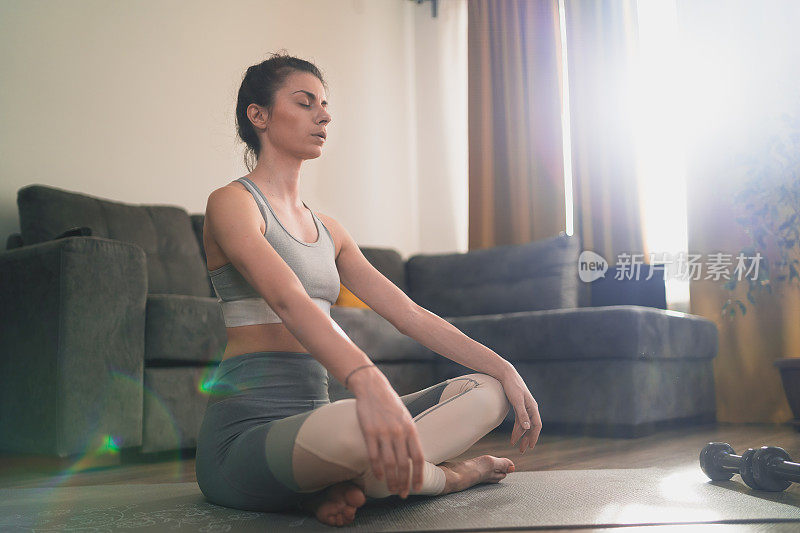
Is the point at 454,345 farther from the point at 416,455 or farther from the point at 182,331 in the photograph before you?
the point at 182,331

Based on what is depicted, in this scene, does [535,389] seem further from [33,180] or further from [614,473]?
[33,180]

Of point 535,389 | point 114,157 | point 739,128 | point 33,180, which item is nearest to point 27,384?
point 33,180

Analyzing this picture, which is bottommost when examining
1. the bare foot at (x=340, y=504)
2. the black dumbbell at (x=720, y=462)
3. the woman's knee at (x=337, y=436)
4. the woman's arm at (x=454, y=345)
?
the black dumbbell at (x=720, y=462)

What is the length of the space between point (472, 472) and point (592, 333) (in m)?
1.40

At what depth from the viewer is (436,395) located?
131cm

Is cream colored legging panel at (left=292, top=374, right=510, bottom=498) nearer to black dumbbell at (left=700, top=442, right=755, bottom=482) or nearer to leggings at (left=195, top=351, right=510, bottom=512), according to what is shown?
leggings at (left=195, top=351, right=510, bottom=512)

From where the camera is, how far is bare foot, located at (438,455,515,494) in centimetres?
134

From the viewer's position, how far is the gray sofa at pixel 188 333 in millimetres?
1991

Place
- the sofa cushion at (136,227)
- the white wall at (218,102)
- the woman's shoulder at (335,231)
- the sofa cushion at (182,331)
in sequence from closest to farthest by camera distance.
→ the woman's shoulder at (335,231) < the sofa cushion at (182,331) < the sofa cushion at (136,227) < the white wall at (218,102)

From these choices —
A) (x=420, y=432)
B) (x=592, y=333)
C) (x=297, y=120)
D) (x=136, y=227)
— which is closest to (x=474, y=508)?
(x=420, y=432)

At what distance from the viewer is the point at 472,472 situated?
4.61ft

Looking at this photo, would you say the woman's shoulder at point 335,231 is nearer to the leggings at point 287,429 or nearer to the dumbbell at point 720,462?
the leggings at point 287,429

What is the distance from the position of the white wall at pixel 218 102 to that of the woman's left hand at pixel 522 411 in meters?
1.72

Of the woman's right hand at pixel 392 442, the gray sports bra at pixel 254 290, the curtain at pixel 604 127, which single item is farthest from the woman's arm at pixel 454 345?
the curtain at pixel 604 127
